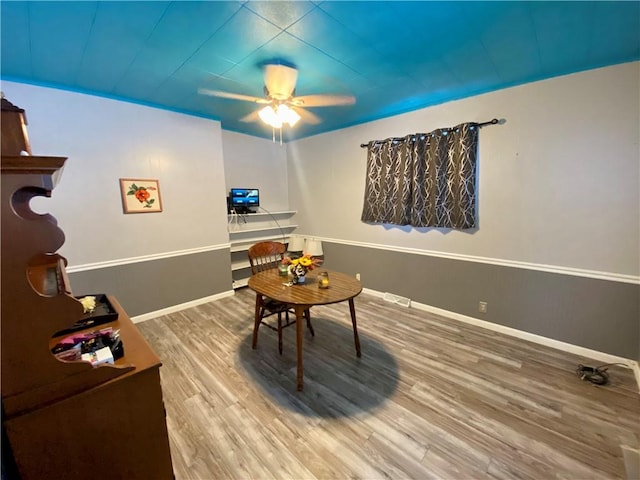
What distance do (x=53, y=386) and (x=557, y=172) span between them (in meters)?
3.48

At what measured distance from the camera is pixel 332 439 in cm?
157

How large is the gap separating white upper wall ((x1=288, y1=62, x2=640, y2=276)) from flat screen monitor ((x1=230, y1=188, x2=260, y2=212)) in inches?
91.6

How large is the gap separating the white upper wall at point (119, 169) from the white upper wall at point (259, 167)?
1.73ft

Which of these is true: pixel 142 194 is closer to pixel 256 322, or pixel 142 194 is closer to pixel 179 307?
pixel 179 307

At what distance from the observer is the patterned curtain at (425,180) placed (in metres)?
2.72

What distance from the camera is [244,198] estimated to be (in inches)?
159

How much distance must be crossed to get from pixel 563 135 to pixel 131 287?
453cm

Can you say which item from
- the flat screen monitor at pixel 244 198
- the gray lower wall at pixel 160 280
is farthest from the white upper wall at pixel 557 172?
the gray lower wall at pixel 160 280

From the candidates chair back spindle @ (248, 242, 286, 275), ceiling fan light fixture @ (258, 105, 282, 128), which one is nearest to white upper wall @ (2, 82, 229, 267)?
chair back spindle @ (248, 242, 286, 275)

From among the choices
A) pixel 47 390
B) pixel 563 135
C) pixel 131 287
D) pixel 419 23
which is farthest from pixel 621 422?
pixel 131 287

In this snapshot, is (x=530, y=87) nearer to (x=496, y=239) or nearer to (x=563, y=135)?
(x=563, y=135)

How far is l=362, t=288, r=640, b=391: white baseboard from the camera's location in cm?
214

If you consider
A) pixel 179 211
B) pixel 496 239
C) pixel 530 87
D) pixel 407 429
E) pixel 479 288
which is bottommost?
pixel 407 429

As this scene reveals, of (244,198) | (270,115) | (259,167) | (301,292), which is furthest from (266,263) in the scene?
(259,167)
